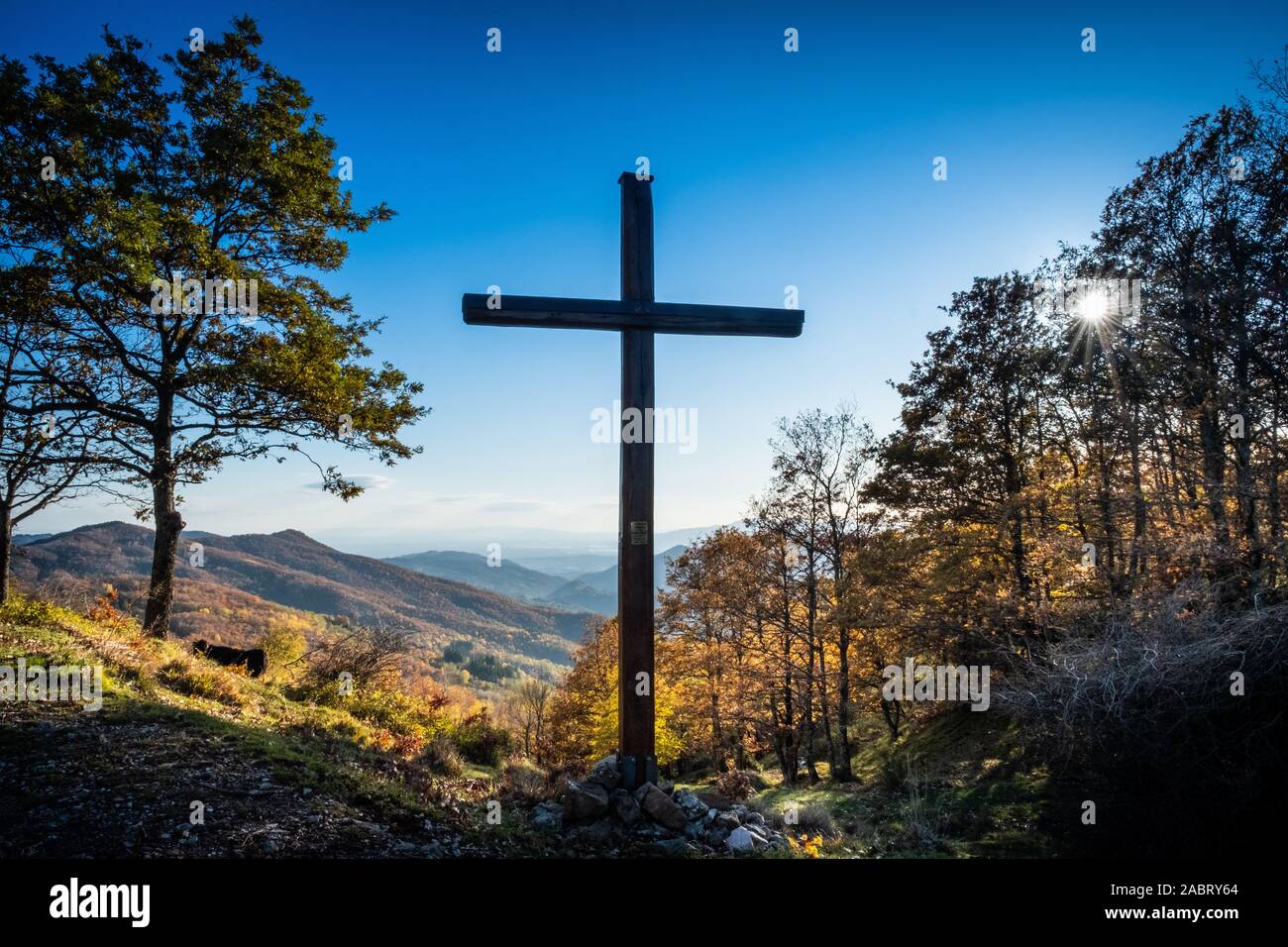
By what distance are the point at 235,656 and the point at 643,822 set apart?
1038 cm

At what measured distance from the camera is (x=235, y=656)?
38.1 feet

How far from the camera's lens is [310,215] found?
1186 cm

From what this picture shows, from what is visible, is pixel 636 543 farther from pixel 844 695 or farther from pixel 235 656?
pixel 844 695

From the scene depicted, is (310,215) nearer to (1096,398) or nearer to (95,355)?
(95,355)

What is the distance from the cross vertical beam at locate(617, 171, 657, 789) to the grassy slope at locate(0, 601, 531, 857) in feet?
4.05

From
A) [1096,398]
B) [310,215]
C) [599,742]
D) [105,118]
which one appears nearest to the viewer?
[105,118]

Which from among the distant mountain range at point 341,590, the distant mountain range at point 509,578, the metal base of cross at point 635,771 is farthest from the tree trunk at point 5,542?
the distant mountain range at point 509,578

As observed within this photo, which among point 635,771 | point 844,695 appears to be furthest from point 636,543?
point 844,695

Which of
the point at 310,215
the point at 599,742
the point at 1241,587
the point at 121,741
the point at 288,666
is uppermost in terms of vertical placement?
the point at 310,215

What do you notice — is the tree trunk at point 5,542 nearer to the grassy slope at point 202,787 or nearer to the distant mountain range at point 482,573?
the grassy slope at point 202,787

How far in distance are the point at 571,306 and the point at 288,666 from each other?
1201 cm

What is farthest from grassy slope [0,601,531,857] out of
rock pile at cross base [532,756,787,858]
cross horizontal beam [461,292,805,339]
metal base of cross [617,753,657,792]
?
cross horizontal beam [461,292,805,339]

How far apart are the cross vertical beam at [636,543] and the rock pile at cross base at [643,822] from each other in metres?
0.21

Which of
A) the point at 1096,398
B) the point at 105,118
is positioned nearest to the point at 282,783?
the point at 105,118
